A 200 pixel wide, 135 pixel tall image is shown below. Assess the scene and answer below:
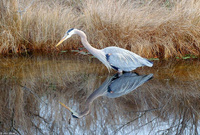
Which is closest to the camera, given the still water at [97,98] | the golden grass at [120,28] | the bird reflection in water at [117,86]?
the still water at [97,98]

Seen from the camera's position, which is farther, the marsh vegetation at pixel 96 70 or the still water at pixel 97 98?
the marsh vegetation at pixel 96 70

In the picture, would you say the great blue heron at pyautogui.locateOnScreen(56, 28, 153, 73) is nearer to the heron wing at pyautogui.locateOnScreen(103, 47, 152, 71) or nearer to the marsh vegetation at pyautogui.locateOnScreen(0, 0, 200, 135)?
the heron wing at pyautogui.locateOnScreen(103, 47, 152, 71)

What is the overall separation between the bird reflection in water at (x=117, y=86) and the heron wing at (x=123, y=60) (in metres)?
0.17

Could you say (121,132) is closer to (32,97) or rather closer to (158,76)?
(32,97)

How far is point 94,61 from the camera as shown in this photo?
24.0ft

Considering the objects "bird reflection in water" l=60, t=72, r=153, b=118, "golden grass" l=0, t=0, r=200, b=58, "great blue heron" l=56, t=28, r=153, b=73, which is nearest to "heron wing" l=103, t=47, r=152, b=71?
"great blue heron" l=56, t=28, r=153, b=73

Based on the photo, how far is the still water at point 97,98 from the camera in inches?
149

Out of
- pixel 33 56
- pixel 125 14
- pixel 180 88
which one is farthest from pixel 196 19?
pixel 33 56

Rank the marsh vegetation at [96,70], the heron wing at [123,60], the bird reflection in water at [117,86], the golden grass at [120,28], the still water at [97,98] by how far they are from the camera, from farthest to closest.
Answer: the golden grass at [120,28]
the heron wing at [123,60]
the bird reflection in water at [117,86]
the marsh vegetation at [96,70]
the still water at [97,98]

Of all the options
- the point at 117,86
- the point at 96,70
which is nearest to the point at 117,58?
the point at 96,70

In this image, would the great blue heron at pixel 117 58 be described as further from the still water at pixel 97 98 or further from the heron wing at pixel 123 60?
the still water at pixel 97 98

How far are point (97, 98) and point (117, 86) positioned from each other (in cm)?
69

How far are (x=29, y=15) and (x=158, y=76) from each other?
12.8 feet

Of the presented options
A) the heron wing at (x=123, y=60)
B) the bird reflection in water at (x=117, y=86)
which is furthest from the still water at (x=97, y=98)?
the heron wing at (x=123, y=60)
